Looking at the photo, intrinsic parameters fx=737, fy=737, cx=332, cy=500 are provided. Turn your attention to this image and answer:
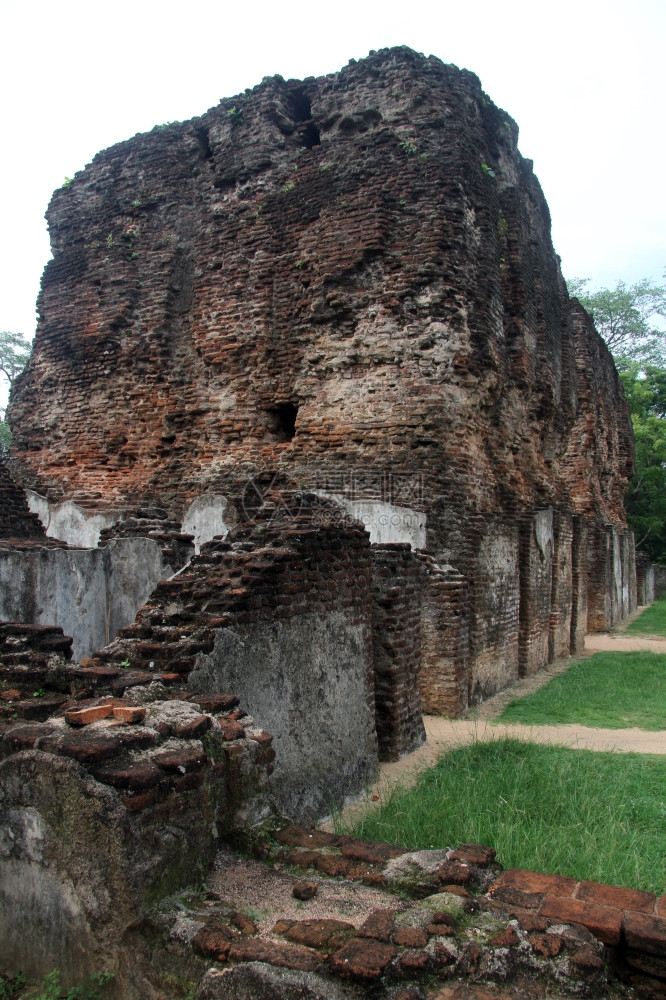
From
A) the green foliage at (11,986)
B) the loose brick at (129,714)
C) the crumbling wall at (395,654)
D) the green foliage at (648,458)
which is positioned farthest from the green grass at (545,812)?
the green foliage at (648,458)

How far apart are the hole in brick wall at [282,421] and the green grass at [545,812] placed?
532 centimetres

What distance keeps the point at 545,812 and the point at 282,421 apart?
6.75m

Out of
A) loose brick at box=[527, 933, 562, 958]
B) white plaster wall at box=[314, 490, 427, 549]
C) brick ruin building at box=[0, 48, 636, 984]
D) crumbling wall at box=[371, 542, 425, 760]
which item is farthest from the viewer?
white plaster wall at box=[314, 490, 427, 549]

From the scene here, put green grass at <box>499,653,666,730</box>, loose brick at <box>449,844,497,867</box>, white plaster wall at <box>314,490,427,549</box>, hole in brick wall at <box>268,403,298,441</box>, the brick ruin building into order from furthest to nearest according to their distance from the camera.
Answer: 1. hole in brick wall at <box>268,403,298,441</box>
2. white plaster wall at <box>314,490,427,549</box>
3. green grass at <box>499,653,666,730</box>
4. the brick ruin building
5. loose brick at <box>449,844,497,867</box>

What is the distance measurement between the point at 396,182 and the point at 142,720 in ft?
26.2

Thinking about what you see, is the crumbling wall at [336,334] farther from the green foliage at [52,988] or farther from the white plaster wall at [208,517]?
the green foliage at [52,988]

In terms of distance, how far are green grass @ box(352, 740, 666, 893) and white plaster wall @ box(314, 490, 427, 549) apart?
281cm

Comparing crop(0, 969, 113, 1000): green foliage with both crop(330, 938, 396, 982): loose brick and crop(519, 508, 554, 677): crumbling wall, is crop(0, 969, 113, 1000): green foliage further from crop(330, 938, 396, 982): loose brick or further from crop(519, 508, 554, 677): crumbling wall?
crop(519, 508, 554, 677): crumbling wall

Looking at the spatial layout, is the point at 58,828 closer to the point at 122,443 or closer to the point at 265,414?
the point at 265,414

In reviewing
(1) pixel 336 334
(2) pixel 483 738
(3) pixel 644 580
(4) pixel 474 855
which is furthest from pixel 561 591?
(3) pixel 644 580

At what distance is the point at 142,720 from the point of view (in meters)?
2.87

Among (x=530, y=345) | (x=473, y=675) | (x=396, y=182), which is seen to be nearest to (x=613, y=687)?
(x=473, y=675)

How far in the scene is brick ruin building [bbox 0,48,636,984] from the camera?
14.2 ft

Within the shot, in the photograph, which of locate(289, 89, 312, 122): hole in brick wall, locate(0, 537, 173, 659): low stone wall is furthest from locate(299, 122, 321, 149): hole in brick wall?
locate(0, 537, 173, 659): low stone wall
